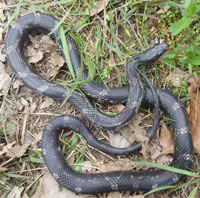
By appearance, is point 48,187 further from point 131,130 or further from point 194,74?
point 194,74

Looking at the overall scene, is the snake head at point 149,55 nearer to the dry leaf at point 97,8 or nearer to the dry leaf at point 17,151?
the dry leaf at point 97,8

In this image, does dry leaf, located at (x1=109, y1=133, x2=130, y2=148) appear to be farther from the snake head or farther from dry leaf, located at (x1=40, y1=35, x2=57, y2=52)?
dry leaf, located at (x1=40, y1=35, x2=57, y2=52)

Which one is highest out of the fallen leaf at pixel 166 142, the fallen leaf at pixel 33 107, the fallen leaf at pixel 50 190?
the fallen leaf at pixel 33 107

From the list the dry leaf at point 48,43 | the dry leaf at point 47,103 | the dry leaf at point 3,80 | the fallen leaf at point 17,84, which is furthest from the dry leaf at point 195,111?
the dry leaf at point 3,80

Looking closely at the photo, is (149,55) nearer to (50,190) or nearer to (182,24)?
(182,24)

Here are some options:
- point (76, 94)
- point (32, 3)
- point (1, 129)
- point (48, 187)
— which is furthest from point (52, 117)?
point (32, 3)

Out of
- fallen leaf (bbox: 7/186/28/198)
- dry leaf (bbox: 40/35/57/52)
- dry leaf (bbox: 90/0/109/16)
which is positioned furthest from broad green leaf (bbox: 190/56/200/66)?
fallen leaf (bbox: 7/186/28/198)
